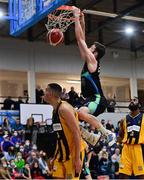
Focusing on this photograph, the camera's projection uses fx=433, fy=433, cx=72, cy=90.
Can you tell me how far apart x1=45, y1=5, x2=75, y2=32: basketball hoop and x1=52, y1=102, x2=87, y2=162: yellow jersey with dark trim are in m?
3.01

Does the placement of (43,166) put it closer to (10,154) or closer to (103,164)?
(10,154)

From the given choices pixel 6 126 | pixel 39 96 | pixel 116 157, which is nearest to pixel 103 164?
pixel 116 157

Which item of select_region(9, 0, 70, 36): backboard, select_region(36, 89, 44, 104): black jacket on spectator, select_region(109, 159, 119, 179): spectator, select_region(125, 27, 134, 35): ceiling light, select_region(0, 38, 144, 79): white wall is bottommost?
select_region(109, 159, 119, 179): spectator

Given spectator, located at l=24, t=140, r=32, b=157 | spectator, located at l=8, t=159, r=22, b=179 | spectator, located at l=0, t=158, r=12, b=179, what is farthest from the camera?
spectator, located at l=24, t=140, r=32, b=157

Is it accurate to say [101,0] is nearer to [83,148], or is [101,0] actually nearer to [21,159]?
[21,159]

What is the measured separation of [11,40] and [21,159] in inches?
377

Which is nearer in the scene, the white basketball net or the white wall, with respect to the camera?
the white basketball net

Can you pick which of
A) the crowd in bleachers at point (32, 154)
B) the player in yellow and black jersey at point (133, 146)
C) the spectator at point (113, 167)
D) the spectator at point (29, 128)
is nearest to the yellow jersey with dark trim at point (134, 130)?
the player in yellow and black jersey at point (133, 146)

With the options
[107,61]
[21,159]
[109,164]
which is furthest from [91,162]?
[107,61]

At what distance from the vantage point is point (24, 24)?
9109 mm

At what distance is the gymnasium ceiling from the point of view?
20469 mm

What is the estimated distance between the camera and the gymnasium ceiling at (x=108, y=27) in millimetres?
20469

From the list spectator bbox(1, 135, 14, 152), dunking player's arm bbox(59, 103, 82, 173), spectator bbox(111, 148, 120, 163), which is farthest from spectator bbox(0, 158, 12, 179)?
dunking player's arm bbox(59, 103, 82, 173)

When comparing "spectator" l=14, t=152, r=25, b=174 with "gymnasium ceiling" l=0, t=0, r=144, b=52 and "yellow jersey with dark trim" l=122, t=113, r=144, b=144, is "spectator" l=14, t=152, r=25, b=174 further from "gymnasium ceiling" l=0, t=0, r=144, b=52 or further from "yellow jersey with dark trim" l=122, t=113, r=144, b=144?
"yellow jersey with dark trim" l=122, t=113, r=144, b=144
